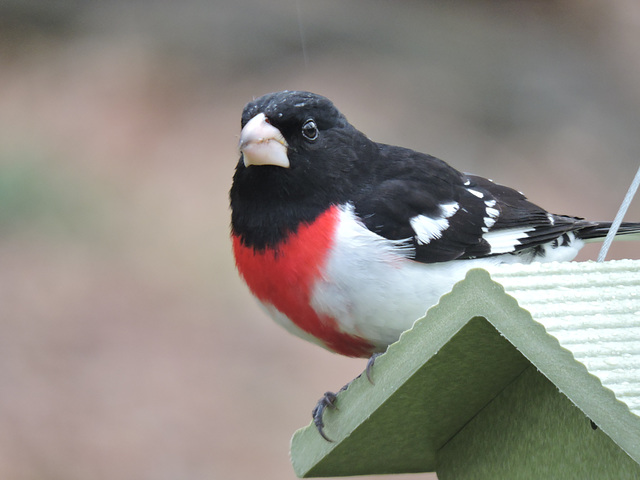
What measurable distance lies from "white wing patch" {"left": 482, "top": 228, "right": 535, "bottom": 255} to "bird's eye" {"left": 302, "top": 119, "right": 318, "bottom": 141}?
0.46m

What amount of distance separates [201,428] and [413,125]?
2.29 metres

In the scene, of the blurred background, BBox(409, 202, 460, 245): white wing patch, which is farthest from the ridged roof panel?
the blurred background

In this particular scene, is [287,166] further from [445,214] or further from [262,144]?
[445,214]

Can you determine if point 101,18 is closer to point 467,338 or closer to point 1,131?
point 1,131

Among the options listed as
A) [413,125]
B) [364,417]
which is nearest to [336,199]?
[364,417]

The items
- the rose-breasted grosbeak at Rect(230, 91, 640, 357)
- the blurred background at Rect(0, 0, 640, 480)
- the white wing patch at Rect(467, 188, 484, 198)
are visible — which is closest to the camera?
the rose-breasted grosbeak at Rect(230, 91, 640, 357)

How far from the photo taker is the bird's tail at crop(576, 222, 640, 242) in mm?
2240

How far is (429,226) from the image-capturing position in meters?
2.10

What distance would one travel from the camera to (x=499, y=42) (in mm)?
5965

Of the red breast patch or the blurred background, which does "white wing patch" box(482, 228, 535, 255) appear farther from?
the blurred background

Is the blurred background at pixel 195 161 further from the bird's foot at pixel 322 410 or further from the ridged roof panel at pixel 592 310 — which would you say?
the ridged roof panel at pixel 592 310

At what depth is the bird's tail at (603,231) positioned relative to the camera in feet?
7.35

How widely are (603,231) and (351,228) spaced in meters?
0.76

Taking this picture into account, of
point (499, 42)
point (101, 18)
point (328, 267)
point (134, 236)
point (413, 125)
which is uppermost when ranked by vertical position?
point (101, 18)
